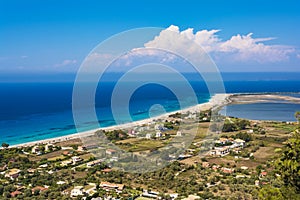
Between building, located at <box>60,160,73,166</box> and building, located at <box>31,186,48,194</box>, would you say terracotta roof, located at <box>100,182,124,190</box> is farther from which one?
building, located at <box>60,160,73,166</box>

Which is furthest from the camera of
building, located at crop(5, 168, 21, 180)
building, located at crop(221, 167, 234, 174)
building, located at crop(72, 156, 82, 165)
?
building, located at crop(72, 156, 82, 165)

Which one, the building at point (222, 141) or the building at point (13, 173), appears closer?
the building at point (13, 173)

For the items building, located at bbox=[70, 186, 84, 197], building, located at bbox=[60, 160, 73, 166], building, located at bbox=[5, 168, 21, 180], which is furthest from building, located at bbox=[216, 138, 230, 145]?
building, located at bbox=[5, 168, 21, 180]

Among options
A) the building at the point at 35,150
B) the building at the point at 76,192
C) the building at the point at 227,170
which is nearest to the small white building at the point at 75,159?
the building at the point at 35,150

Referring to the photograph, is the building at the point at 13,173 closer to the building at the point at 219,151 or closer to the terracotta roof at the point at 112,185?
the terracotta roof at the point at 112,185

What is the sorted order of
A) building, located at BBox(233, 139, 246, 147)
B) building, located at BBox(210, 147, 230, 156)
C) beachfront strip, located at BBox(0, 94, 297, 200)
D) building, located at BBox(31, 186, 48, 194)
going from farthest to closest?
1. building, located at BBox(233, 139, 246, 147)
2. building, located at BBox(210, 147, 230, 156)
3. building, located at BBox(31, 186, 48, 194)
4. beachfront strip, located at BBox(0, 94, 297, 200)

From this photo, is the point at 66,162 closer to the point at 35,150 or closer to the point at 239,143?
the point at 35,150

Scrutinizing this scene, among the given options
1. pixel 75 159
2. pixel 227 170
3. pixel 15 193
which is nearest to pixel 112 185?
pixel 15 193

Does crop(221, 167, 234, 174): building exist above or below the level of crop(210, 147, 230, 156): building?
below

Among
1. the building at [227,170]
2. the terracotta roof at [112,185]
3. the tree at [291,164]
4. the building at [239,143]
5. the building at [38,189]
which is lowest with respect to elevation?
the building at [227,170]

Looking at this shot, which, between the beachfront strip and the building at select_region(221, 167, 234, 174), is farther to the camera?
the building at select_region(221, 167, 234, 174)

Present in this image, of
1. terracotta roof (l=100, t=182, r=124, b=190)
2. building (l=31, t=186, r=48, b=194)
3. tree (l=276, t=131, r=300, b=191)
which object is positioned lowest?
building (l=31, t=186, r=48, b=194)

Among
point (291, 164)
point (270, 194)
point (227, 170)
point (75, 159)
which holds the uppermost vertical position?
point (291, 164)
